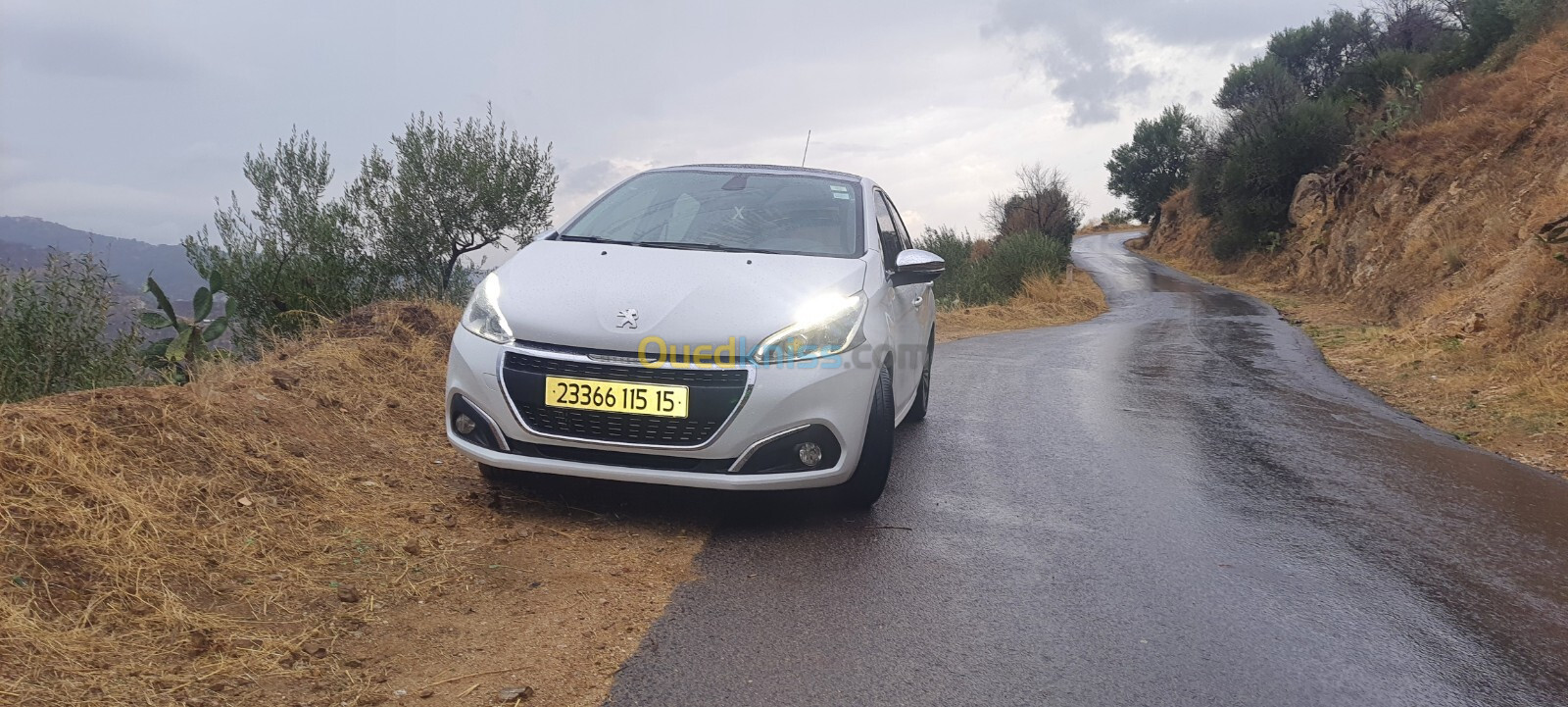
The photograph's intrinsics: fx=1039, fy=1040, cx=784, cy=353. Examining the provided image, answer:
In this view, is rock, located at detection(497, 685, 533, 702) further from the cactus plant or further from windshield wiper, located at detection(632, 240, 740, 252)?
the cactus plant

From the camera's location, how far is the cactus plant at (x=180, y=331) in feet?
24.3

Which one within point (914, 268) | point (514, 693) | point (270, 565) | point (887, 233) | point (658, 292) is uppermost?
point (887, 233)

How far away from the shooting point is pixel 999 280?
92.7ft

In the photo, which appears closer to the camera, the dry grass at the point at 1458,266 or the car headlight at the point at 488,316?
the car headlight at the point at 488,316

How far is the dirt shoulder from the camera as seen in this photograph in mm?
7664

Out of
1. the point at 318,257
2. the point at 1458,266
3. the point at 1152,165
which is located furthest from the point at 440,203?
the point at 1152,165

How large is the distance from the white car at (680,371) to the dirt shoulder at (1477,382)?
16.8 ft

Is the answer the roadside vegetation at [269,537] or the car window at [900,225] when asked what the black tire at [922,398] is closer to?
the car window at [900,225]

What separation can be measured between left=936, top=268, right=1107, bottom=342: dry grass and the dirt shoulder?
5.84m

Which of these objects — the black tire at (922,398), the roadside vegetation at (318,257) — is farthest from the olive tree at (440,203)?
the black tire at (922,398)

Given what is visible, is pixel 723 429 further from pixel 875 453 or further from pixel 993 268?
pixel 993 268

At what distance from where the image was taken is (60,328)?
6.87 m

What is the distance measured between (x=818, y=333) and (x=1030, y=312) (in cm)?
1916

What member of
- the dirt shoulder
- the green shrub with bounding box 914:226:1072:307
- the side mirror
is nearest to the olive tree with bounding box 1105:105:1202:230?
the green shrub with bounding box 914:226:1072:307
